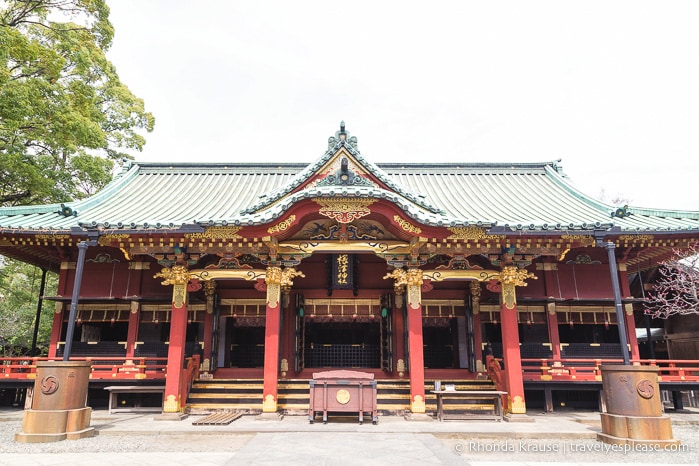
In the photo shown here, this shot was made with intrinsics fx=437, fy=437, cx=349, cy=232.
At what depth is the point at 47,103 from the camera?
50.1 ft

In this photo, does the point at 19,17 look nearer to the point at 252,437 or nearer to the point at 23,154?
the point at 23,154

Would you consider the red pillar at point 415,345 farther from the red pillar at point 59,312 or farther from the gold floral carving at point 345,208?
the red pillar at point 59,312

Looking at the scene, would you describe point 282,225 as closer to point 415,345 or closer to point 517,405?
point 415,345

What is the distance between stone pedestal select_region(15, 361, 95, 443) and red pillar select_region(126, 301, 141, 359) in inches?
186

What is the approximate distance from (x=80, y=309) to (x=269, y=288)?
730 centimetres

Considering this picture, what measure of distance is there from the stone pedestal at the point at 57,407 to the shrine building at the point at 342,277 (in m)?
1.20

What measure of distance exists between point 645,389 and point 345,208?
24.9 ft

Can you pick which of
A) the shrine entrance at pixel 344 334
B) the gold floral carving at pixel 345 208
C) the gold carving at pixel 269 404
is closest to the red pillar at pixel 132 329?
the shrine entrance at pixel 344 334

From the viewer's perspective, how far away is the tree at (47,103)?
45.5 ft

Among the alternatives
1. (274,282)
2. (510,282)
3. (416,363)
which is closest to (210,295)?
(274,282)

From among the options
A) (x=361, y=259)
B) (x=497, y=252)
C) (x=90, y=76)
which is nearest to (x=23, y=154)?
(x=90, y=76)

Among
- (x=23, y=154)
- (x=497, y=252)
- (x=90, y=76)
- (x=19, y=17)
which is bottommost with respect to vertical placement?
(x=497, y=252)

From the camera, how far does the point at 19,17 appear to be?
15.6 m

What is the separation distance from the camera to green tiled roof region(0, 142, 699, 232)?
36.5 ft
